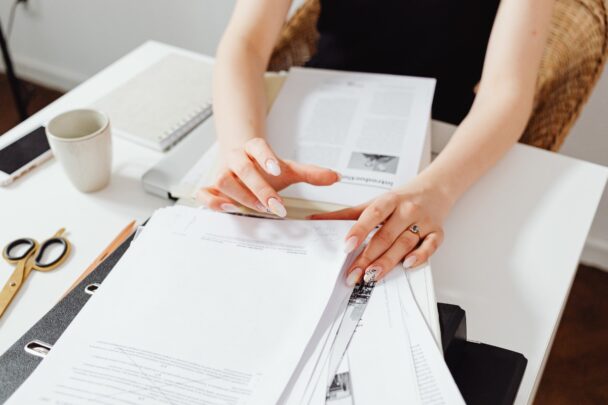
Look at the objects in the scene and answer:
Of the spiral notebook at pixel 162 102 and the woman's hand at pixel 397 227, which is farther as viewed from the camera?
the spiral notebook at pixel 162 102

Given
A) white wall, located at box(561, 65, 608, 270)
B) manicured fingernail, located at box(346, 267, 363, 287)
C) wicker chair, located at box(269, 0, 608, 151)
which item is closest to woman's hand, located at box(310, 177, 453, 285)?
manicured fingernail, located at box(346, 267, 363, 287)

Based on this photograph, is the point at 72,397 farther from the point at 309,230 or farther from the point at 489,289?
the point at 489,289

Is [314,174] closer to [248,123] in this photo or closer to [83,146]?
[248,123]

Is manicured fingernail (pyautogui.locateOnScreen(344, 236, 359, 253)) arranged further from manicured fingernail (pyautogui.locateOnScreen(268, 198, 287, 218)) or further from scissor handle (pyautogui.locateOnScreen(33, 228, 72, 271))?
scissor handle (pyautogui.locateOnScreen(33, 228, 72, 271))

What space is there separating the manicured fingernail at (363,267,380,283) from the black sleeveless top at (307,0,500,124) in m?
0.61

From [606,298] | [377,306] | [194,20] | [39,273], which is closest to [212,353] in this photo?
[377,306]

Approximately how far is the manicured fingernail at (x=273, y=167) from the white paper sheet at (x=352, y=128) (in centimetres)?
8

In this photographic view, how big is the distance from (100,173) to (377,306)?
1.40 feet

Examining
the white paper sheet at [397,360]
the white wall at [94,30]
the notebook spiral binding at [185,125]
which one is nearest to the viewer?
the white paper sheet at [397,360]

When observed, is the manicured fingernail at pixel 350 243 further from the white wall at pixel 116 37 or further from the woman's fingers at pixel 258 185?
the white wall at pixel 116 37

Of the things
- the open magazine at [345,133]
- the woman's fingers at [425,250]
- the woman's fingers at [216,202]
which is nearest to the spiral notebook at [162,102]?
the open magazine at [345,133]

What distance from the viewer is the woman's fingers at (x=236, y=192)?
26.0 inches

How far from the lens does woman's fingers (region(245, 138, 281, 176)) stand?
0.64 m

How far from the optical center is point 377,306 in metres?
0.56
